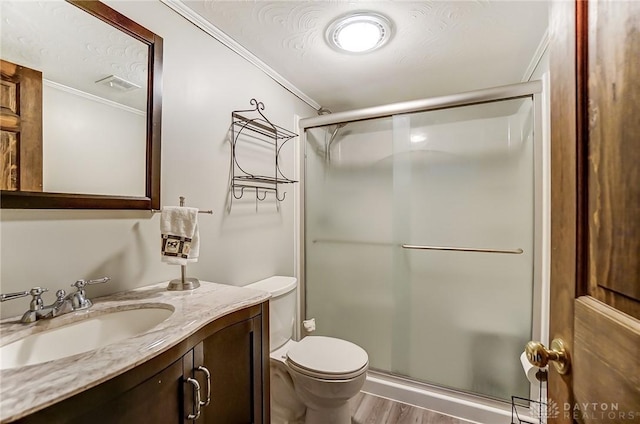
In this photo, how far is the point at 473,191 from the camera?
1803mm

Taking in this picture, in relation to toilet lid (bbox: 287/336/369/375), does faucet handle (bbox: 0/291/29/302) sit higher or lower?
higher

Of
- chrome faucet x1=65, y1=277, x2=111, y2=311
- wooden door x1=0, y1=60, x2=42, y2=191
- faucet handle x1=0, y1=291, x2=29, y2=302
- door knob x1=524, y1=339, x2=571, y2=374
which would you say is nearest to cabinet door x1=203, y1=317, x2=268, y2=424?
chrome faucet x1=65, y1=277, x2=111, y2=311

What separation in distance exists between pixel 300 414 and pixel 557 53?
182 centimetres

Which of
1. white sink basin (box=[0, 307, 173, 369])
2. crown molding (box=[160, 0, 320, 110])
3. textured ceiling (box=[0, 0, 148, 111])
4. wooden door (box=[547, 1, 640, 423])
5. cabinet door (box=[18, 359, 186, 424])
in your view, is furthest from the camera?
crown molding (box=[160, 0, 320, 110])

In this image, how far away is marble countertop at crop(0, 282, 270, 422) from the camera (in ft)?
1.64

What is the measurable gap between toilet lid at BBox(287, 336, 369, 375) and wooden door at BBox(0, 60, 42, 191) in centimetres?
126

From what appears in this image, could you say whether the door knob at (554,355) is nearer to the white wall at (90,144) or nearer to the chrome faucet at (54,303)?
the chrome faucet at (54,303)

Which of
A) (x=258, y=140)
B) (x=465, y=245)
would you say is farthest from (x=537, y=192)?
(x=258, y=140)

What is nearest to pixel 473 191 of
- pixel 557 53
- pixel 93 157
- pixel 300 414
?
pixel 557 53

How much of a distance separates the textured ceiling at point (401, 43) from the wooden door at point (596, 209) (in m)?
0.97

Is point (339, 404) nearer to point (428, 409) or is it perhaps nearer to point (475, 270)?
point (428, 409)

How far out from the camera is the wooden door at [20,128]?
2.69 ft

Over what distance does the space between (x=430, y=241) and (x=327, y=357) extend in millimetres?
994

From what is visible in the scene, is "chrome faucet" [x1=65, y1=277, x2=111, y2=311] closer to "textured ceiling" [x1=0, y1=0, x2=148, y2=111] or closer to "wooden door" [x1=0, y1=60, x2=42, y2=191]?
"wooden door" [x1=0, y1=60, x2=42, y2=191]
